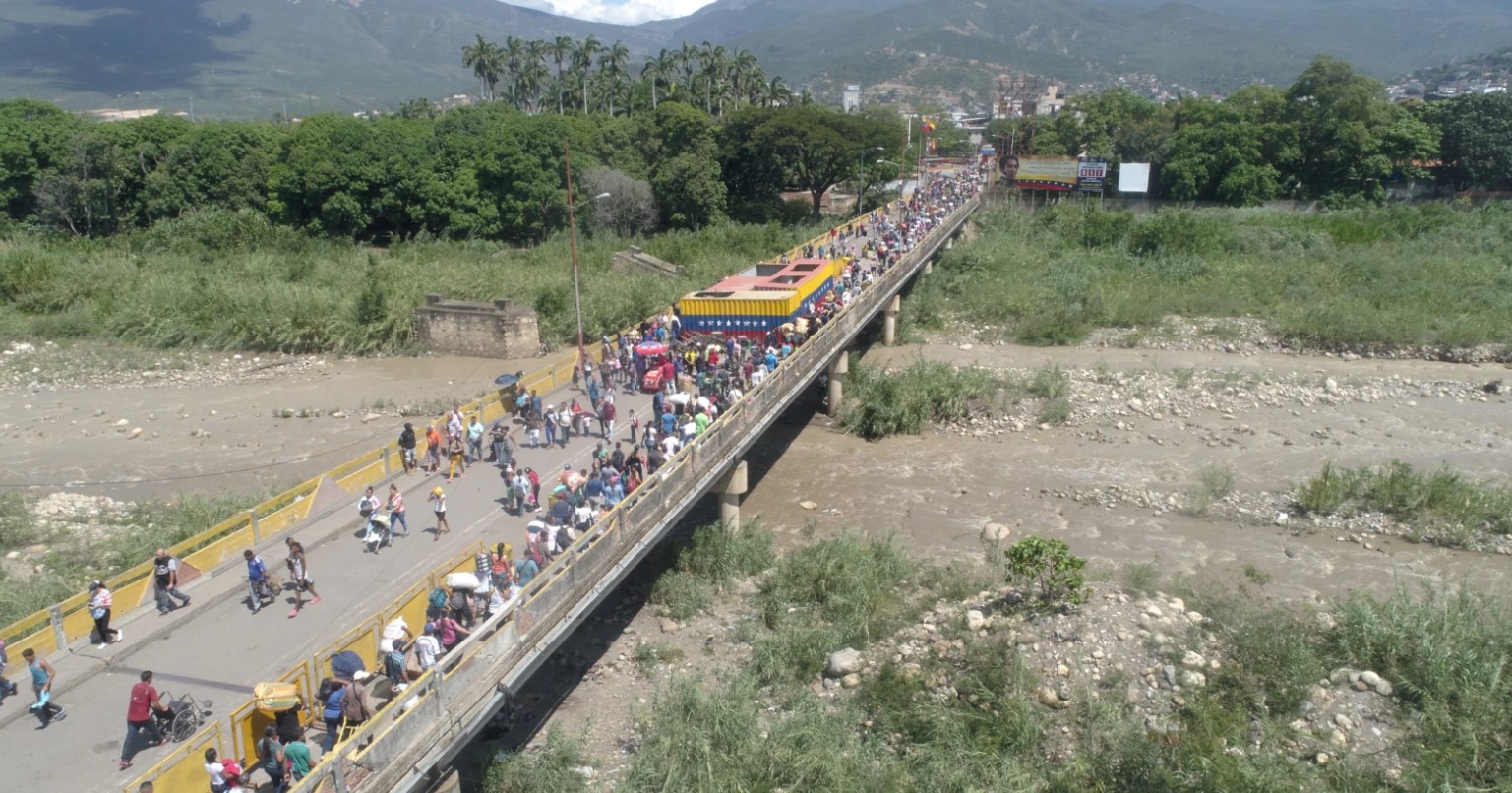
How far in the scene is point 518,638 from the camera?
1227cm

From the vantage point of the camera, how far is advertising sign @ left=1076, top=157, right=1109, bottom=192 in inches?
2494

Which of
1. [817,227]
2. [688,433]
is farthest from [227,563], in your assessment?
[817,227]

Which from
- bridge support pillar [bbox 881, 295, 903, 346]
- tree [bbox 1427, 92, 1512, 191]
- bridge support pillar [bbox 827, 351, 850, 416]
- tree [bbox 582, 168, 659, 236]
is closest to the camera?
bridge support pillar [bbox 827, 351, 850, 416]

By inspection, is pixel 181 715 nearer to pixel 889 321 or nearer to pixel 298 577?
pixel 298 577

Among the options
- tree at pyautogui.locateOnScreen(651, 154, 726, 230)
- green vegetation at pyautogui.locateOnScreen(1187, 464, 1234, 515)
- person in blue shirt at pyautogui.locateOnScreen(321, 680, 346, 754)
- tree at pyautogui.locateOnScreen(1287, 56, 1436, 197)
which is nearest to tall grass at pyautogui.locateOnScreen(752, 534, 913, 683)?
person in blue shirt at pyautogui.locateOnScreen(321, 680, 346, 754)

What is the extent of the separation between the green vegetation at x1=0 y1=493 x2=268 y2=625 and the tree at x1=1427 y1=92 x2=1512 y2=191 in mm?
69081

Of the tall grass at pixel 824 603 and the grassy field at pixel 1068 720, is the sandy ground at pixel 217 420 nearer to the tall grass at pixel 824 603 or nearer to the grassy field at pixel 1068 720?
the tall grass at pixel 824 603

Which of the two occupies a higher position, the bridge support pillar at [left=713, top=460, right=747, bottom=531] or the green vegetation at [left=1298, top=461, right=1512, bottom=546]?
the bridge support pillar at [left=713, top=460, right=747, bottom=531]

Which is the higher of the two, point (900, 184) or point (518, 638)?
point (900, 184)

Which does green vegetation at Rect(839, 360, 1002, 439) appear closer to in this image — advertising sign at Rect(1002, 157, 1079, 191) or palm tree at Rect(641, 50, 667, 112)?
advertising sign at Rect(1002, 157, 1079, 191)

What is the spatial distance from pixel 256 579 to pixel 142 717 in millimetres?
3119

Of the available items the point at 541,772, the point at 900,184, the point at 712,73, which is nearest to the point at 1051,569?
the point at 541,772

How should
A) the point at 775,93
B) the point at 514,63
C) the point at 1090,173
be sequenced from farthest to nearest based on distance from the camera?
the point at 514,63
the point at 775,93
the point at 1090,173

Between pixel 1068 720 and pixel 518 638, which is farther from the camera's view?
pixel 1068 720
